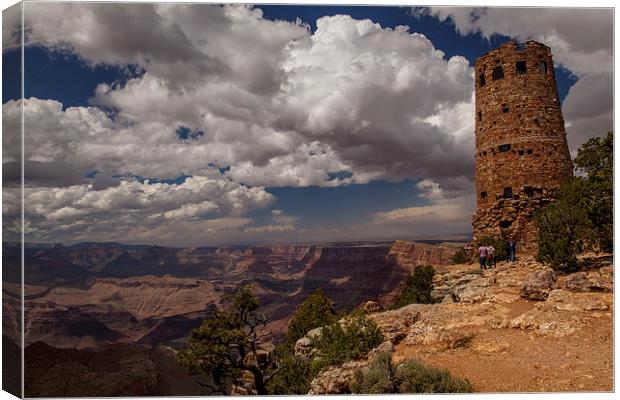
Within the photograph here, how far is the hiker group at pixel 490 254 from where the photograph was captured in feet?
65.9

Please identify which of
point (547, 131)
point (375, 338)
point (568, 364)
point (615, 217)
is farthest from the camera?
point (547, 131)

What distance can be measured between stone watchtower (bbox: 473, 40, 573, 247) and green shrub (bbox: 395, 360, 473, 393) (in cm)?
1522

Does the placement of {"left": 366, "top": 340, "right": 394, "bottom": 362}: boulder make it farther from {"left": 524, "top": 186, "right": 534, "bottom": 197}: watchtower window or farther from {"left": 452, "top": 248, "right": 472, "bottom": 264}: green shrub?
{"left": 524, "top": 186, "right": 534, "bottom": 197}: watchtower window

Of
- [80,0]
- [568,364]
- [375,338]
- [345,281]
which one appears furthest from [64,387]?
[345,281]

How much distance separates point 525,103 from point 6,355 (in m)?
23.8

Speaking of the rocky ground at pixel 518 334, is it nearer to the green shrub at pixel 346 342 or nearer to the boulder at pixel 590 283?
the boulder at pixel 590 283

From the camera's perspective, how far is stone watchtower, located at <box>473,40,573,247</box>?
73.2 feet

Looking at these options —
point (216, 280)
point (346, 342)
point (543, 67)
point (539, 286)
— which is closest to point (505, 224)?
point (543, 67)

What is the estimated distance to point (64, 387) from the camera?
394 inches

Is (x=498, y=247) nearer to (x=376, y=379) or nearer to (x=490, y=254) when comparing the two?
(x=490, y=254)

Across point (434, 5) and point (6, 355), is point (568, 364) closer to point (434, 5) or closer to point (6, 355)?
point (434, 5)

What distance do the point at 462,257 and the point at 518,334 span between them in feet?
43.4

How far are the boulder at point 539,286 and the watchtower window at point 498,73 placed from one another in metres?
12.6

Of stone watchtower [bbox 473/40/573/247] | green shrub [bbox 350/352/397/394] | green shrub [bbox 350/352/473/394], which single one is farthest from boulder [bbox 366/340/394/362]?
stone watchtower [bbox 473/40/573/247]
